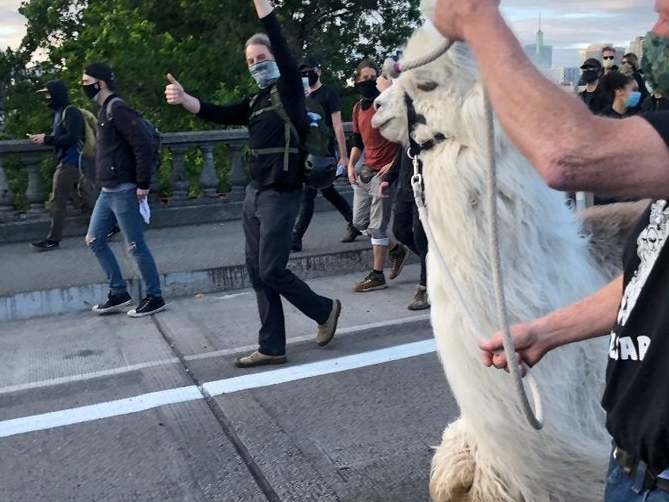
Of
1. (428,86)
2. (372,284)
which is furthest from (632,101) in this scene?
(428,86)

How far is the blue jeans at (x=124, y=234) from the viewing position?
659 cm

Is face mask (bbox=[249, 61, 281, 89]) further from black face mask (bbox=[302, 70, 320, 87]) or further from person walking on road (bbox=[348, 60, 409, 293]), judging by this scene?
black face mask (bbox=[302, 70, 320, 87])

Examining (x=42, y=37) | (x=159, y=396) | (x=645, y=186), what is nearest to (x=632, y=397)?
(x=645, y=186)

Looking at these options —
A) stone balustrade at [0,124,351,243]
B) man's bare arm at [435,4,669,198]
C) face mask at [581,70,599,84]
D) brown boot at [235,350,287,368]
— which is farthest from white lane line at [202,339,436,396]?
stone balustrade at [0,124,351,243]

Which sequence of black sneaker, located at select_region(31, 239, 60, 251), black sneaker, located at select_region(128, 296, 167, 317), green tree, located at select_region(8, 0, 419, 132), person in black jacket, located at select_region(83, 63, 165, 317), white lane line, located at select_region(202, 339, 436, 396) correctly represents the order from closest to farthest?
white lane line, located at select_region(202, 339, 436, 396) < person in black jacket, located at select_region(83, 63, 165, 317) < black sneaker, located at select_region(128, 296, 167, 317) < black sneaker, located at select_region(31, 239, 60, 251) < green tree, located at select_region(8, 0, 419, 132)

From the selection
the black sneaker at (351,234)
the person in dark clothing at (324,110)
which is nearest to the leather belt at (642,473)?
the person in dark clothing at (324,110)

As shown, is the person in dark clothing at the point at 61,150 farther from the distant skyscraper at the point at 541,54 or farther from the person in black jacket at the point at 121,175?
the distant skyscraper at the point at 541,54

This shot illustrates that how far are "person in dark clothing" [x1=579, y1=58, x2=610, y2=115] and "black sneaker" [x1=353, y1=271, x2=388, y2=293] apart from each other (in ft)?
7.76

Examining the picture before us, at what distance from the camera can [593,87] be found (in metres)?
8.77

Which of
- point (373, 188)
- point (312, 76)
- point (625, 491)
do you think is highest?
point (312, 76)

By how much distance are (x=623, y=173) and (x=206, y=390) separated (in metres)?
3.79

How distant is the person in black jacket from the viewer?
21.4 feet

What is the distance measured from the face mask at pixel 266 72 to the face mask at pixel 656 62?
12.5ft

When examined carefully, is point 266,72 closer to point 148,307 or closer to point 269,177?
point 269,177
